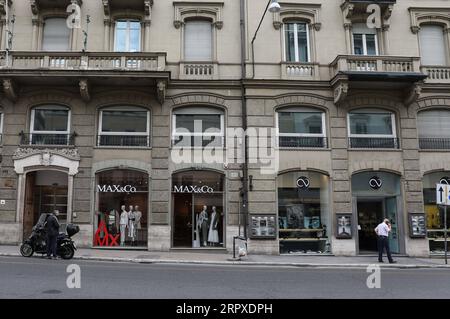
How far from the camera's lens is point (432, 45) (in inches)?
808

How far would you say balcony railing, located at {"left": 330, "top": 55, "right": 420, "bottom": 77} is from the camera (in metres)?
18.8

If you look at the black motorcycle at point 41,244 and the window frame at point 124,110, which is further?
the window frame at point 124,110

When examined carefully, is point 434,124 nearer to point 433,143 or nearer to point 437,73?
point 433,143

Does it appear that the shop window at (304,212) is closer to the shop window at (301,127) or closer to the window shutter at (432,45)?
the shop window at (301,127)

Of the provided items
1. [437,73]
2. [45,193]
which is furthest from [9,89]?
[437,73]

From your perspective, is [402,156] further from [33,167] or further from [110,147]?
[33,167]

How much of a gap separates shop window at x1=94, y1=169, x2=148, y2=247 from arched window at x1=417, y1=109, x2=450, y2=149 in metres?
12.6

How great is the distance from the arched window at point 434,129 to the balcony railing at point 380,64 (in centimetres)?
237

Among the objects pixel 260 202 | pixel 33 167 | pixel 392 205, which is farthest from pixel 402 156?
pixel 33 167

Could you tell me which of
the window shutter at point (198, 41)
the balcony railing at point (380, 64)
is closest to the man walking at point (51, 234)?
the window shutter at point (198, 41)

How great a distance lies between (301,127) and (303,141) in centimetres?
66

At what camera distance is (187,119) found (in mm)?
19453

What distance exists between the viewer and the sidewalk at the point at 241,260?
1534 cm

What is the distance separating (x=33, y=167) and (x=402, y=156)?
16.1 meters
